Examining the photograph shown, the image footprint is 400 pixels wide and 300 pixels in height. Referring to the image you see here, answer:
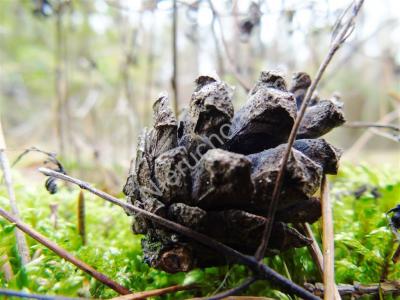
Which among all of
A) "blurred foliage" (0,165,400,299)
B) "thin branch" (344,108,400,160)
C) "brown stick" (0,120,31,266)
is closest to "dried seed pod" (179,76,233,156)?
"blurred foliage" (0,165,400,299)

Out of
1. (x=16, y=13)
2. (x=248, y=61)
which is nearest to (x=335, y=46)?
(x=248, y=61)

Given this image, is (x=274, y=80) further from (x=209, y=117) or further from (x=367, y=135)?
(x=367, y=135)

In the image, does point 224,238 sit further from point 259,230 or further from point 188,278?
point 188,278

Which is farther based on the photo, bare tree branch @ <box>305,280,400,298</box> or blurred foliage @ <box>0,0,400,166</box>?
blurred foliage @ <box>0,0,400,166</box>

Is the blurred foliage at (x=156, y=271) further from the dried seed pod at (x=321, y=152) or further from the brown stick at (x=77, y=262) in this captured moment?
the dried seed pod at (x=321, y=152)

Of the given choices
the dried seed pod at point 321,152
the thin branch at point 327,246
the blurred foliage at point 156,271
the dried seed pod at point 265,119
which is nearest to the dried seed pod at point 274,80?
the dried seed pod at point 265,119

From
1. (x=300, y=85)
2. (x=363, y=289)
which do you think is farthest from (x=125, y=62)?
(x=363, y=289)

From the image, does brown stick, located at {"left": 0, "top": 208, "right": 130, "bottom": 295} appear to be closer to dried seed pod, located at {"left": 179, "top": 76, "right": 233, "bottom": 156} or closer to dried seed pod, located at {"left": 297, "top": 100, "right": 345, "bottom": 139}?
dried seed pod, located at {"left": 179, "top": 76, "right": 233, "bottom": 156}

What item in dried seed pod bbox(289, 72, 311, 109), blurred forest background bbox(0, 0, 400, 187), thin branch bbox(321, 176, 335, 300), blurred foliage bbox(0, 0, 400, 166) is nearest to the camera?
thin branch bbox(321, 176, 335, 300)
